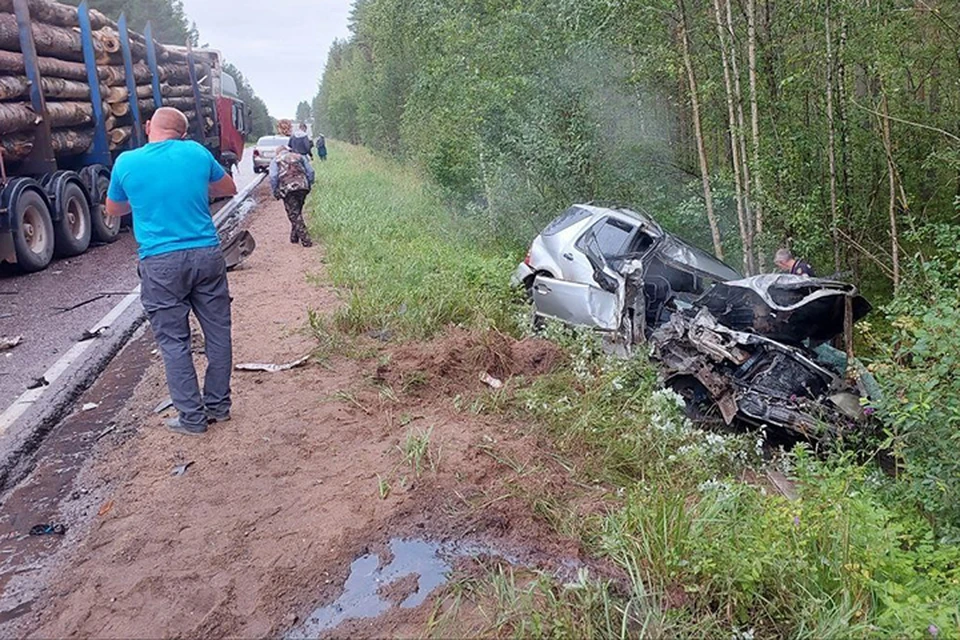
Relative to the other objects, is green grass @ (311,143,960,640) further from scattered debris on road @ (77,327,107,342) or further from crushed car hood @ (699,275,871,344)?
scattered debris on road @ (77,327,107,342)

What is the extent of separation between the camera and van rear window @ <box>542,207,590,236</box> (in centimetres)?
820

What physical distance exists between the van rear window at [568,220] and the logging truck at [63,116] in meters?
6.51

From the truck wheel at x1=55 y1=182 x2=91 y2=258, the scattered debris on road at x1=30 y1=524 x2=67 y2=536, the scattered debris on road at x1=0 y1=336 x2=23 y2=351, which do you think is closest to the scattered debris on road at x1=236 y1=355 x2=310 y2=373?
the scattered debris on road at x1=30 y1=524 x2=67 y2=536

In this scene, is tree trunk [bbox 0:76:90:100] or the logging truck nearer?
tree trunk [bbox 0:76:90:100]

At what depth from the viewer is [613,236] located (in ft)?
25.6

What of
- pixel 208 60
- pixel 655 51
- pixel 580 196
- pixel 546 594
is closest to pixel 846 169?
pixel 655 51

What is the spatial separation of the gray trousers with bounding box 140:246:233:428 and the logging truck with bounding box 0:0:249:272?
5703mm

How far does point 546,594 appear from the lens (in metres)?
2.71

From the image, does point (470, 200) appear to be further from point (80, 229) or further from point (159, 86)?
point (80, 229)

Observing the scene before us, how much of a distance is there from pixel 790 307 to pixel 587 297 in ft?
6.85

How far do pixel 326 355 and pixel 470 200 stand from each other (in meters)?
10.6

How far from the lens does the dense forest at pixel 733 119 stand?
9.14 metres

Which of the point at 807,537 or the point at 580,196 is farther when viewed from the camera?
the point at 580,196

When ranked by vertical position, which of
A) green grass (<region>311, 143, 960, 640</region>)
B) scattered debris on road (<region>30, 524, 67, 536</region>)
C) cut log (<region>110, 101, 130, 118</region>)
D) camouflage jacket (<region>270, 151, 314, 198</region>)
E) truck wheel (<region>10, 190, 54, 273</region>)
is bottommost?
green grass (<region>311, 143, 960, 640</region>)
